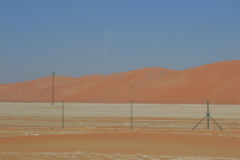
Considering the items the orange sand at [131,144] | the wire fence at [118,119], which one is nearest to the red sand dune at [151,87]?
the wire fence at [118,119]

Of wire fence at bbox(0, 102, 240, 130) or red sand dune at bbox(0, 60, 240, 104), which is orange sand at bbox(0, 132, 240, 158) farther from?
red sand dune at bbox(0, 60, 240, 104)

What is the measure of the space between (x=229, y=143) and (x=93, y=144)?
6.32m

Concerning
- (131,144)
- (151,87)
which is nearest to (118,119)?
(131,144)

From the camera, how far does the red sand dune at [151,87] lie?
89750 millimetres

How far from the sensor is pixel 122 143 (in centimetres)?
1767

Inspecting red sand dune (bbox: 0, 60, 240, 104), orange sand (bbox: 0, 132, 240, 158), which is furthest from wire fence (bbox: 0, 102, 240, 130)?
red sand dune (bbox: 0, 60, 240, 104)

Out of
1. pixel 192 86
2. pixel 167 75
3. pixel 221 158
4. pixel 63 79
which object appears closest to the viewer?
pixel 221 158

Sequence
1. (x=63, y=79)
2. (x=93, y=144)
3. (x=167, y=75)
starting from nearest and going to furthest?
(x=93, y=144) → (x=167, y=75) → (x=63, y=79)

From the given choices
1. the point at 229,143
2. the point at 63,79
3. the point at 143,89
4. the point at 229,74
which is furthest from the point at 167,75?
the point at 229,143

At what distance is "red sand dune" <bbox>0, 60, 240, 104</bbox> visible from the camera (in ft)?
294

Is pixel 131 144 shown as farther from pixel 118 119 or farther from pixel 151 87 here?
pixel 151 87

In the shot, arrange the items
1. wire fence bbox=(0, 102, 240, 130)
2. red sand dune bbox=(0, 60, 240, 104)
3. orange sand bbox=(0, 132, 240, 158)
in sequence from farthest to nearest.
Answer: red sand dune bbox=(0, 60, 240, 104) → wire fence bbox=(0, 102, 240, 130) → orange sand bbox=(0, 132, 240, 158)

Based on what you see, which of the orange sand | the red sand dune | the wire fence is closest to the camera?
the orange sand

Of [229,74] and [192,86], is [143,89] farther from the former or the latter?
[229,74]
